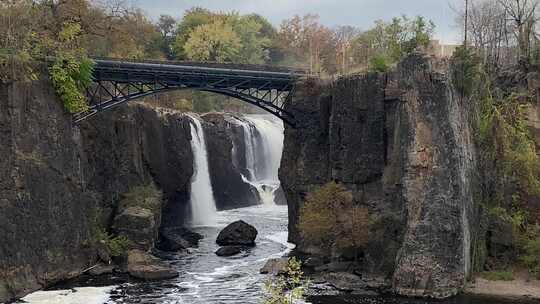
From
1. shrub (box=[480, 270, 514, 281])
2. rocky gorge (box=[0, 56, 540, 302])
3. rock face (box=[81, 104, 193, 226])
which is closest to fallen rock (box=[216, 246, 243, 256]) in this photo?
rocky gorge (box=[0, 56, 540, 302])

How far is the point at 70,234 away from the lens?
36750 mm

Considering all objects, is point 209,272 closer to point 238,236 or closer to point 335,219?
point 335,219

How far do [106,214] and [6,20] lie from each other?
13.8 m

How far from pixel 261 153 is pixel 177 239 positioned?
25048mm

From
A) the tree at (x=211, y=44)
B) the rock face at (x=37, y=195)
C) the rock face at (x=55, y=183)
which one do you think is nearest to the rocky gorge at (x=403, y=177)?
the rock face at (x=55, y=183)

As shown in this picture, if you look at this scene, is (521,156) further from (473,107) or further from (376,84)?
(376,84)

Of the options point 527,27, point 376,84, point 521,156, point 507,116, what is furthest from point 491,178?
point 527,27

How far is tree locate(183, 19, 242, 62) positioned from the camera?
81.4 m

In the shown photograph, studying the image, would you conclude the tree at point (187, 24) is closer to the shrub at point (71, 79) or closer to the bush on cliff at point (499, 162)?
the shrub at point (71, 79)

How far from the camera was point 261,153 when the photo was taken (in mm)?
71188

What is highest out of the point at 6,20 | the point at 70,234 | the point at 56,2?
the point at 56,2

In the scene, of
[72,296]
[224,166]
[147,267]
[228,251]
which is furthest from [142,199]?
[224,166]

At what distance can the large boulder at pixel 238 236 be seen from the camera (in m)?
47.4

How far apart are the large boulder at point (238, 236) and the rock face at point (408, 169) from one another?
4465 millimetres
